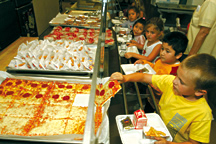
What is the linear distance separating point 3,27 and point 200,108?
234 inches

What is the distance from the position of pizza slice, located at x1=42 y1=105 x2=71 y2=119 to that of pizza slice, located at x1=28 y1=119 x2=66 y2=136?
75 millimetres

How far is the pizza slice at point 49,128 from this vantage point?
1.59 m

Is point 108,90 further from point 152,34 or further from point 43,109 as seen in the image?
point 152,34

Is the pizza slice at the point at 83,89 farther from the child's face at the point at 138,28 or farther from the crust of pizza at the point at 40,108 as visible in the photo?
the child's face at the point at 138,28

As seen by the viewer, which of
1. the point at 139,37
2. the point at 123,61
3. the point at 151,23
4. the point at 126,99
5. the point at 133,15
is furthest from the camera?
the point at 133,15

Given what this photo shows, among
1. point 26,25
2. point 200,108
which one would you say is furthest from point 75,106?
point 26,25

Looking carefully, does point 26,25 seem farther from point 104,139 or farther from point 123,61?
point 104,139

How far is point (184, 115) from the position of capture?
1.42 m

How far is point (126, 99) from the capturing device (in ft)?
5.32

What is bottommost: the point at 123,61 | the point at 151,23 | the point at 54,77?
the point at 54,77

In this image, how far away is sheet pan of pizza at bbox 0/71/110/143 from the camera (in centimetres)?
155

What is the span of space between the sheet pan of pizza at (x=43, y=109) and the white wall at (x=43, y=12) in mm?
4906

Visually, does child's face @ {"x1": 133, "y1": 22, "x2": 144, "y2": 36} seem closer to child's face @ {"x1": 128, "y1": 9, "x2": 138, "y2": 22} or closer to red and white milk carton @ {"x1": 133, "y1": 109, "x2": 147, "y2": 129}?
child's face @ {"x1": 128, "y1": 9, "x2": 138, "y2": 22}

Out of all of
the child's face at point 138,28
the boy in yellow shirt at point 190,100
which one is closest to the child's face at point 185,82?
the boy in yellow shirt at point 190,100
